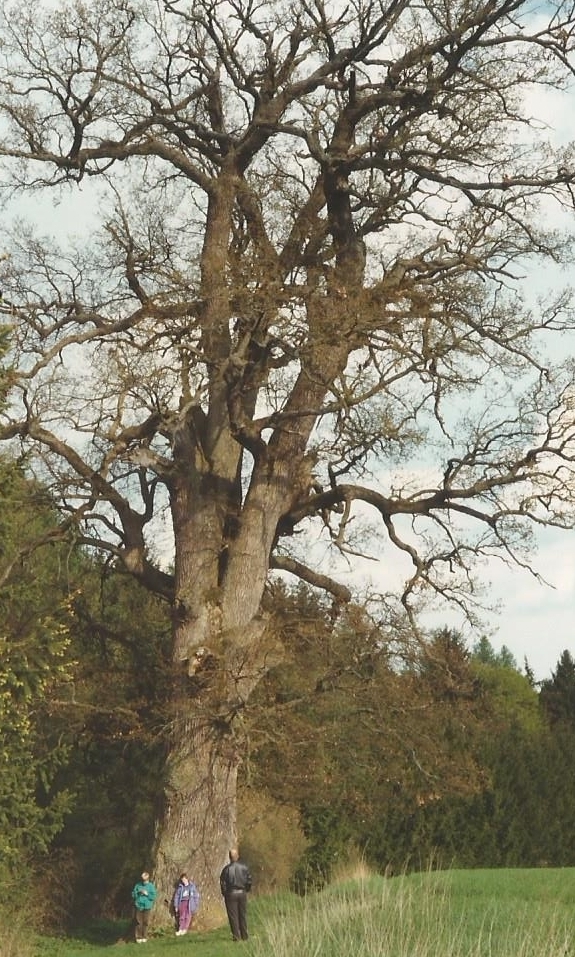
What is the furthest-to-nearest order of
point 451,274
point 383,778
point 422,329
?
1. point 383,778
2. point 451,274
3. point 422,329

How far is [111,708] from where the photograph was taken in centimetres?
2217

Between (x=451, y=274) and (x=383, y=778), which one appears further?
(x=383, y=778)


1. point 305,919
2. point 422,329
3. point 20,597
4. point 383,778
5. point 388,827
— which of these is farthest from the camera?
point 388,827

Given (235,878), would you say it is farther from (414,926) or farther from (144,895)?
(414,926)

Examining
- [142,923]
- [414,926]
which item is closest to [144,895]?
[142,923]

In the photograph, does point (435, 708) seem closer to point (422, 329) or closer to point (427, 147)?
point (422, 329)

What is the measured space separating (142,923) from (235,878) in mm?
3383

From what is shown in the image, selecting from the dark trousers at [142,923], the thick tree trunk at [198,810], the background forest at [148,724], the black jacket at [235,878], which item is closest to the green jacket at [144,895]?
the dark trousers at [142,923]

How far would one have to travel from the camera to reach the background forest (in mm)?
18719

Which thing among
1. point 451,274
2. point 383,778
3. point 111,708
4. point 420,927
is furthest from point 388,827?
point 420,927

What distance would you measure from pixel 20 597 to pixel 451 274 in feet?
27.2

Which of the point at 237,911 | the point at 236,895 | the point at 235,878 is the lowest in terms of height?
the point at 237,911

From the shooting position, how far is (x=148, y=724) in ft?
71.5

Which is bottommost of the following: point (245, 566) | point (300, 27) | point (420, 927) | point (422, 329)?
point (420, 927)
